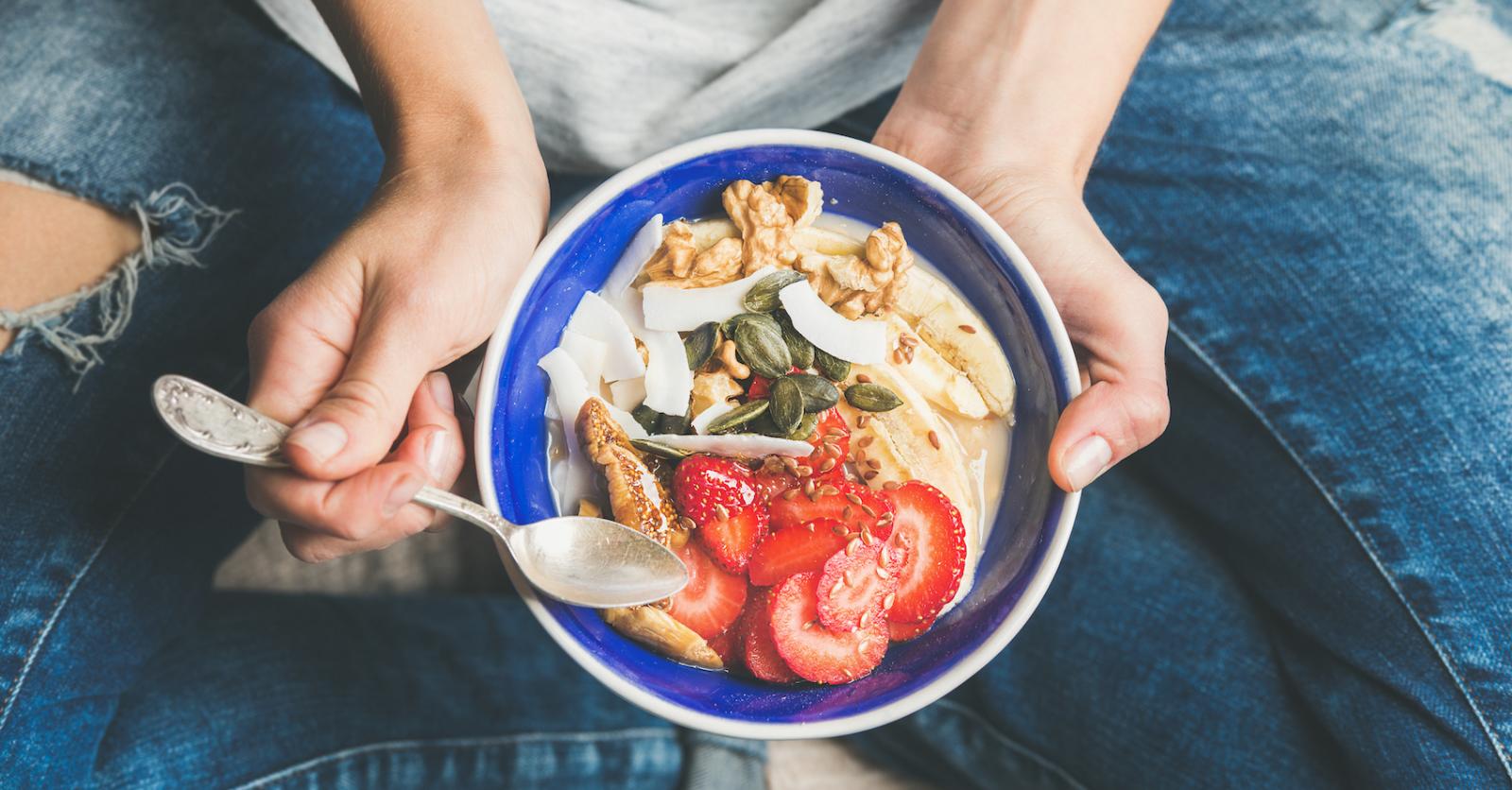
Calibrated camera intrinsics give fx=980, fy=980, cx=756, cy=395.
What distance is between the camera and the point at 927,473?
965 mm

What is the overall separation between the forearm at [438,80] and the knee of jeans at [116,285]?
31 cm

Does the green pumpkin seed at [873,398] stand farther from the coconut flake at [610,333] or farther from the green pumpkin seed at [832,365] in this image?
the coconut flake at [610,333]

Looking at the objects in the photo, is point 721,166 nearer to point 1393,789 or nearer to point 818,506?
point 818,506

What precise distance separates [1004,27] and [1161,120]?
14.0 inches

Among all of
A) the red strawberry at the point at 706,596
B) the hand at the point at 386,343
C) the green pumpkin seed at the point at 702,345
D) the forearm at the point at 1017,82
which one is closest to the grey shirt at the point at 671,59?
the forearm at the point at 1017,82

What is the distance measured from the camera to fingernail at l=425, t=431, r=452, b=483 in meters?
0.89

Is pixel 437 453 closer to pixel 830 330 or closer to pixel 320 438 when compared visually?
pixel 320 438

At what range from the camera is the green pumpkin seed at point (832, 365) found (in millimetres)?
953

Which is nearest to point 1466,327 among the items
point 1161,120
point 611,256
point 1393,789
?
point 1161,120

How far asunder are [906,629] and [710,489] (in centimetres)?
24

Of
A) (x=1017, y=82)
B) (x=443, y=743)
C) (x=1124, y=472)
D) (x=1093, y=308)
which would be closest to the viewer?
(x=1093, y=308)

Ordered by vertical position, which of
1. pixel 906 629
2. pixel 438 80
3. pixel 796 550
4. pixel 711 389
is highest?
pixel 438 80

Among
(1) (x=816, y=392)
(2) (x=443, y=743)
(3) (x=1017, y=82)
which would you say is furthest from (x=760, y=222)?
(2) (x=443, y=743)

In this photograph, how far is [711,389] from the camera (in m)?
0.96
